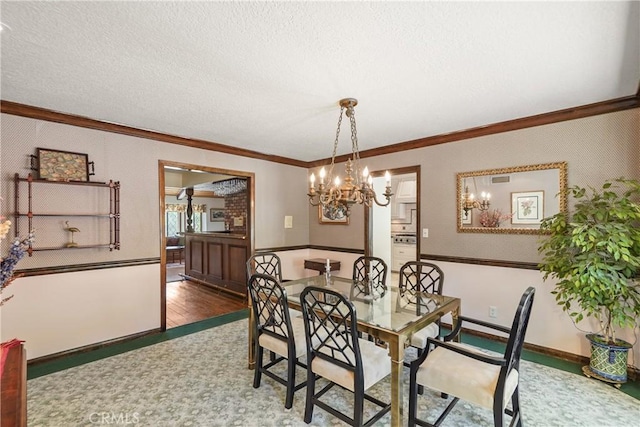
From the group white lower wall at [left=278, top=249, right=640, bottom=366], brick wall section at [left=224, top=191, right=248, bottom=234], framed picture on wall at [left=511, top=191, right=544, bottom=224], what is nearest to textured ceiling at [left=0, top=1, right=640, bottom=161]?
framed picture on wall at [left=511, top=191, right=544, bottom=224]

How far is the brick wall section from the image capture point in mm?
5833

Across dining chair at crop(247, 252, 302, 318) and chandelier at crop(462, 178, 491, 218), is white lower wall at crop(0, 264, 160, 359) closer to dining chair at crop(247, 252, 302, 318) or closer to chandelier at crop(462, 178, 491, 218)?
dining chair at crop(247, 252, 302, 318)

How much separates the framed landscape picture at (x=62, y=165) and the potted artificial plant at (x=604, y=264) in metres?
4.51

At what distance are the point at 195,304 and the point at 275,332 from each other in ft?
9.64

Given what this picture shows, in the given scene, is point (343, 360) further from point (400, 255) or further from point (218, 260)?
point (400, 255)

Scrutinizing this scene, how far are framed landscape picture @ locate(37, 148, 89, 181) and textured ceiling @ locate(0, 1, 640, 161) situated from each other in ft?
1.40

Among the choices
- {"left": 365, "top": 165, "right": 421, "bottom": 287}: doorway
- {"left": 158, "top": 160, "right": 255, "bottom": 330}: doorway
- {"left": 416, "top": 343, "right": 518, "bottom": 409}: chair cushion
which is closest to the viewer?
{"left": 416, "top": 343, "right": 518, "bottom": 409}: chair cushion

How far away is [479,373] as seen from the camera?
69.4 inches

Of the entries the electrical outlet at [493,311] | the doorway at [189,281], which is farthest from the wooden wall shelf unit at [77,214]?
the electrical outlet at [493,311]

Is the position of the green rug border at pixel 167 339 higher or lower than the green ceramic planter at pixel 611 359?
lower

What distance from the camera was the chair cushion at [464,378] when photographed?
1668 mm

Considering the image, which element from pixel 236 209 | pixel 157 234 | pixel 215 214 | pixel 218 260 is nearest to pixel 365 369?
pixel 157 234

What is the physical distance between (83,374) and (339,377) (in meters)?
2.36

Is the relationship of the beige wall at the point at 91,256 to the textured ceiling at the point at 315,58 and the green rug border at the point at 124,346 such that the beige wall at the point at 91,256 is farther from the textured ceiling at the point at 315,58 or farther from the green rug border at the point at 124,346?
the textured ceiling at the point at 315,58
